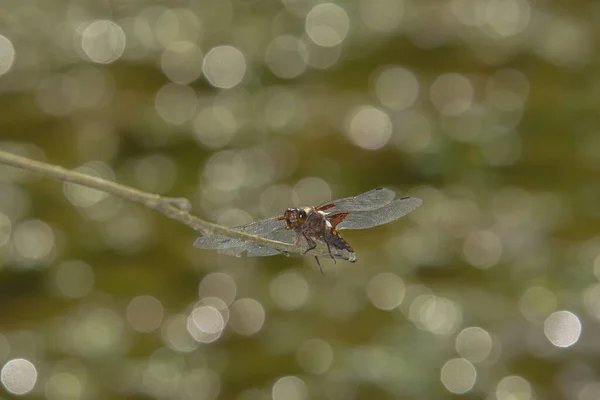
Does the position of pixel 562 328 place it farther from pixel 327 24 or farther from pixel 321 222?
pixel 321 222

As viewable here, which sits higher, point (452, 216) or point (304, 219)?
point (304, 219)

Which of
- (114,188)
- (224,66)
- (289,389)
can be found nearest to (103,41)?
(224,66)

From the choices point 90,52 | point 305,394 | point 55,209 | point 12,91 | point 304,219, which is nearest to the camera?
point 304,219

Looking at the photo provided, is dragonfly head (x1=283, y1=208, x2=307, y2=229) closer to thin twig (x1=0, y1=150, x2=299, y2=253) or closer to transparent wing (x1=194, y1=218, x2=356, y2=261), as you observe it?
transparent wing (x1=194, y1=218, x2=356, y2=261)

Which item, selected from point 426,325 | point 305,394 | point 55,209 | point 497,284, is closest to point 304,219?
point 305,394

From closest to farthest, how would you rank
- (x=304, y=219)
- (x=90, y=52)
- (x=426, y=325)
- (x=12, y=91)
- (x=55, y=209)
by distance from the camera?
1. (x=304, y=219)
2. (x=426, y=325)
3. (x=55, y=209)
4. (x=12, y=91)
5. (x=90, y=52)

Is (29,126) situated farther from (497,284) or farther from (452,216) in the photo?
A: (497,284)

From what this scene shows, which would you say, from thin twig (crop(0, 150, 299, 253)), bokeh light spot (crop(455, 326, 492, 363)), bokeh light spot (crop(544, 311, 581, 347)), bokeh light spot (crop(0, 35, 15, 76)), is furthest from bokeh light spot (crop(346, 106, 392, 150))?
thin twig (crop(0, 150, 299, 253))
